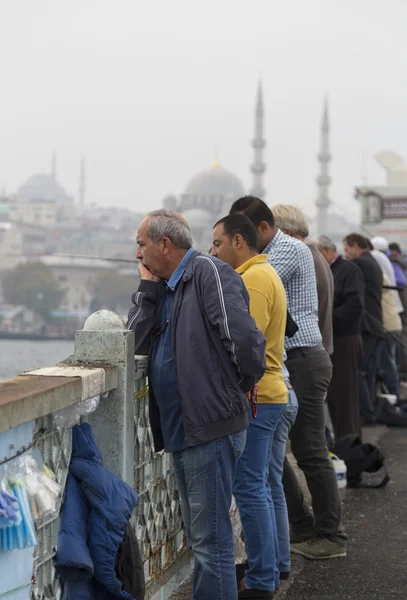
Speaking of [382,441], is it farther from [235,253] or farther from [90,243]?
[90,243]

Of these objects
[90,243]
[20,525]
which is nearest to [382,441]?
[20,525]

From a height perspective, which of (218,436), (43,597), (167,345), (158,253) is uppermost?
(158,253)

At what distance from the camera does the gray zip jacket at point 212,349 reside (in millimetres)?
3002

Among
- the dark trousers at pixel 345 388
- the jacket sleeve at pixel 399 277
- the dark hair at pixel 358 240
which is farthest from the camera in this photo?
the jacket sleeve at pixel 399 277

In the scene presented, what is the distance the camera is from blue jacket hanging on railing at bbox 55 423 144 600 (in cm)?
272

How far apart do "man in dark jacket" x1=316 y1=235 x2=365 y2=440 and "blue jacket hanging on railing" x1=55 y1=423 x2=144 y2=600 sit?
13.6ft

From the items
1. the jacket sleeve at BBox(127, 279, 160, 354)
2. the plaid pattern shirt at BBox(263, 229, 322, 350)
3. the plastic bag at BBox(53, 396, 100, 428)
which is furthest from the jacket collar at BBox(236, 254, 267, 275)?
the plastic bag at BBox(53, 396, 100, 428)

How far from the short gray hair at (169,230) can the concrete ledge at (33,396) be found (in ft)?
1.76

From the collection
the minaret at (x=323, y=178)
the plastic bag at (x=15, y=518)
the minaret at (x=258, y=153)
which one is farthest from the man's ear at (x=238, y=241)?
the minaret at (x=323, y=178)

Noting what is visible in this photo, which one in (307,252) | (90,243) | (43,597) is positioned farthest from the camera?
(90,243)

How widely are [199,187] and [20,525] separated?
466 feet

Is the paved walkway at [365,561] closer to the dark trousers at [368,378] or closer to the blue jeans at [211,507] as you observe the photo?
the blue jeans at [211,507]

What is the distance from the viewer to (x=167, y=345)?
3.13 metres

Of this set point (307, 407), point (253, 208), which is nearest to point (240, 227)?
point (253, 208)
